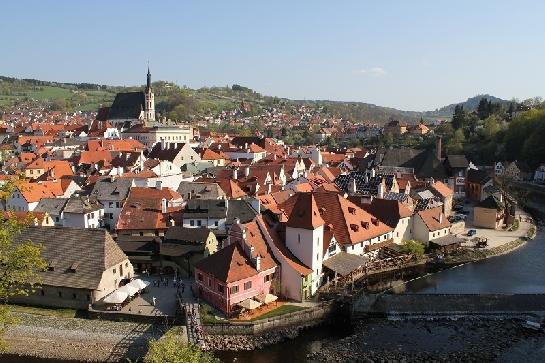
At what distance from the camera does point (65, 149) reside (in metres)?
91.5

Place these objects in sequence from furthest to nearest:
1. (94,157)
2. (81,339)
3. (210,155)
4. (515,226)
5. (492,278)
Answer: (210,155)
(94,157)
(515,226)
(492,278)
(81,339)

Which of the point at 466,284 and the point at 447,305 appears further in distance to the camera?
the point at 466,284

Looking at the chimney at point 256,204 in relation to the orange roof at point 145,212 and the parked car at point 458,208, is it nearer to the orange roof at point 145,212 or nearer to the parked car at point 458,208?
the orange roof at point 145,212

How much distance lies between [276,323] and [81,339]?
1168 centimetres

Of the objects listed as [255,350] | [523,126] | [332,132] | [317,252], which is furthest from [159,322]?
[332,132]

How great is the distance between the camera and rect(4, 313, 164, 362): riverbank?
3066cm

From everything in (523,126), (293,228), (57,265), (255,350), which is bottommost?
(255,350)

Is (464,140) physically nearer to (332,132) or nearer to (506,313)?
(332,132)

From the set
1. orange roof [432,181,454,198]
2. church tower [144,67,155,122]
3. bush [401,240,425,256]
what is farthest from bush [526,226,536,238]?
church tower [144,67,155,122]

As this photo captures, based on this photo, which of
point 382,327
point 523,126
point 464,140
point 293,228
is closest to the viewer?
point 382,327

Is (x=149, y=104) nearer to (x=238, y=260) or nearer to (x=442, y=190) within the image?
(x=442, y=190)

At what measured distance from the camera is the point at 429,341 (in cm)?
3272

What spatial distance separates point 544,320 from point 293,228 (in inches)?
695

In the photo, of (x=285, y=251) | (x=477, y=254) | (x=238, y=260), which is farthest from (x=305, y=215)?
(x=477, y=254)
